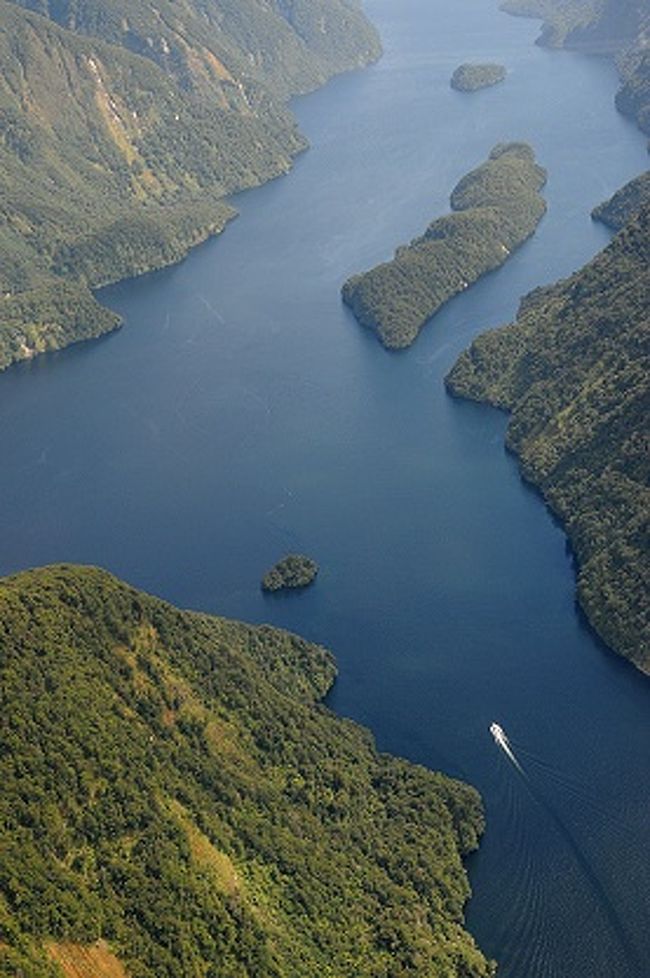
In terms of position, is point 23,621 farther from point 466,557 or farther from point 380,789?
point 466,557

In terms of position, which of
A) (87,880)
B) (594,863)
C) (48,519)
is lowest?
(48,519)

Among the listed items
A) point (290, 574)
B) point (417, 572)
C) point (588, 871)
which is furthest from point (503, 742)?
point (290, 574)

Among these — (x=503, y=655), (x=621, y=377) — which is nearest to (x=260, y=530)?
(x=503, y=655)

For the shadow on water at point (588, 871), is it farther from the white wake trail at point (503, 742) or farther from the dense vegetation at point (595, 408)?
the dense vegetation at point (595, 408)

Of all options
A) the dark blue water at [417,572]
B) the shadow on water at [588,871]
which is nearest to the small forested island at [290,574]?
the dark blue water at [417,572]

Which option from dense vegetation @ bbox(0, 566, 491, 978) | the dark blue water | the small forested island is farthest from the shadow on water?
the small forested island

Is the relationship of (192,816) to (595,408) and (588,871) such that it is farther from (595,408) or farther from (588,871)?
(595,408)
